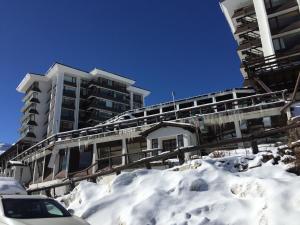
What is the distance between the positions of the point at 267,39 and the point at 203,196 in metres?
34.7

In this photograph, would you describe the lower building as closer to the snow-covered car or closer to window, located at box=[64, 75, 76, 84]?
the snow-covered car

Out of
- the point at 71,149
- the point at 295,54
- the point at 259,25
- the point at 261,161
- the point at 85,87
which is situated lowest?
the point at 261,161

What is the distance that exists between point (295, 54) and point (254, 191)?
2792cm

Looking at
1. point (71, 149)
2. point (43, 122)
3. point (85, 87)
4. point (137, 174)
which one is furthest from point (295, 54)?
point (43, 122)

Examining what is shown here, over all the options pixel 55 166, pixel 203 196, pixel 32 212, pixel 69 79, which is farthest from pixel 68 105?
pixel 32 212

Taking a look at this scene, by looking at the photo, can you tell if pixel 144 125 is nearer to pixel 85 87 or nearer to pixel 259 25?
pixel 259 25

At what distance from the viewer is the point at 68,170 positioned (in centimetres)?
3469

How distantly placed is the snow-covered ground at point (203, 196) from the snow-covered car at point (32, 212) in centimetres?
159

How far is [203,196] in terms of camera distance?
10.8 m

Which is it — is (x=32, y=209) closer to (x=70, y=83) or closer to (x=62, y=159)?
(x=62, y=159)

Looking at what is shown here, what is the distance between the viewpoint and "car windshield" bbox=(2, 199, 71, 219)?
891 cm

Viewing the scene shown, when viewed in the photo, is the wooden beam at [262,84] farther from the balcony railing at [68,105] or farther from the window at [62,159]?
the balcony railing at [68,105]

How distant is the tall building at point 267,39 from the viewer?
3353 cm

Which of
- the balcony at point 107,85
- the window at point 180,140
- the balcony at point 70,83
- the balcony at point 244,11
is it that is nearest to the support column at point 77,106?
the balcony at point 70,83
